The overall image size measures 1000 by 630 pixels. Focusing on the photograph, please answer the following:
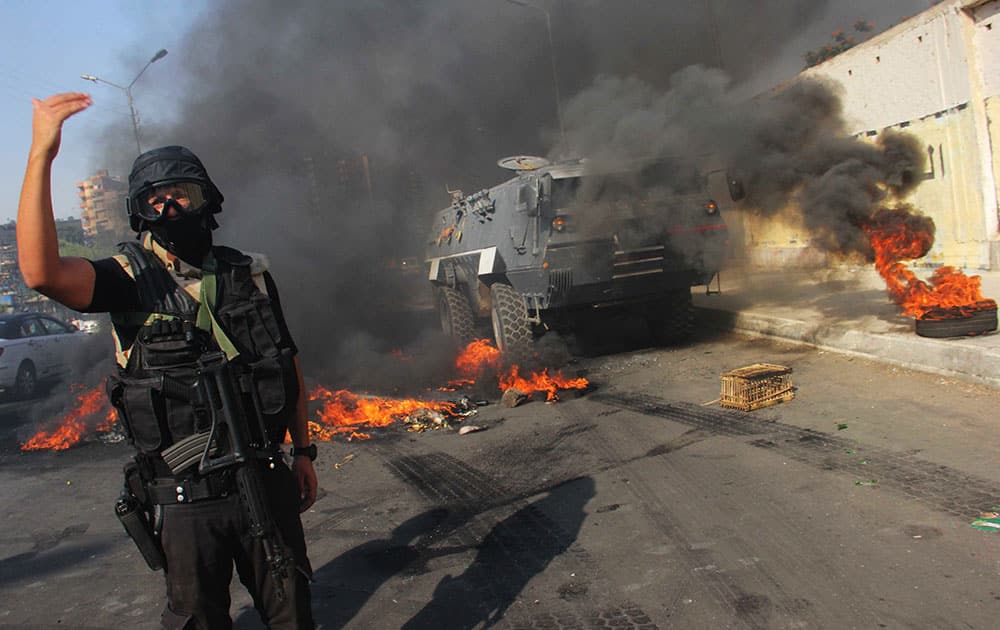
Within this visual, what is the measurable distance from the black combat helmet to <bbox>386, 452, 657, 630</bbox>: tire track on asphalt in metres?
1.87

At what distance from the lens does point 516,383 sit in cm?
764

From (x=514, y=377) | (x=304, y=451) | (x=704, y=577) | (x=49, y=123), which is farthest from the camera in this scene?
(x=514, y=377)

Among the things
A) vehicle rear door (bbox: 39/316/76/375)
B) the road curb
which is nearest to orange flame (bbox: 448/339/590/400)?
the road curb

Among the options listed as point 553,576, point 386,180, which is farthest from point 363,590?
point 386,180

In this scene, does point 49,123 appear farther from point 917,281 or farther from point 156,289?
point 917,281

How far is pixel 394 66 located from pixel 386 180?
2.24 meters

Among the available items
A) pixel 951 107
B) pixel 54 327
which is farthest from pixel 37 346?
pixel 951 107

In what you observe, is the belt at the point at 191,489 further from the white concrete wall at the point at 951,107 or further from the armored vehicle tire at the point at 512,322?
the white concrete wall at the point at 951,107

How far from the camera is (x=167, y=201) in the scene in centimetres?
211

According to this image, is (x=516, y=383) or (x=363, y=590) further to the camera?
(x=516, y=383)

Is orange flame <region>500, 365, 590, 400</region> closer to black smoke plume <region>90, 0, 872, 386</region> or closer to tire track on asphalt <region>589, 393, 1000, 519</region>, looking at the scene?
tire track on asphalt <region>589, 393, 1000, 519</region>

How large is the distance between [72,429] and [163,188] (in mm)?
6136

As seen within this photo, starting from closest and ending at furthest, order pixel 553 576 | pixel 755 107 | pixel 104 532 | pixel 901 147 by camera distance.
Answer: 1. pixel 553 576
2. pixel 104 532
3. pixel 901 147
4. pixel 755 107

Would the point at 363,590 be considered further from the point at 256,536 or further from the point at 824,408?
the point at 824,408
